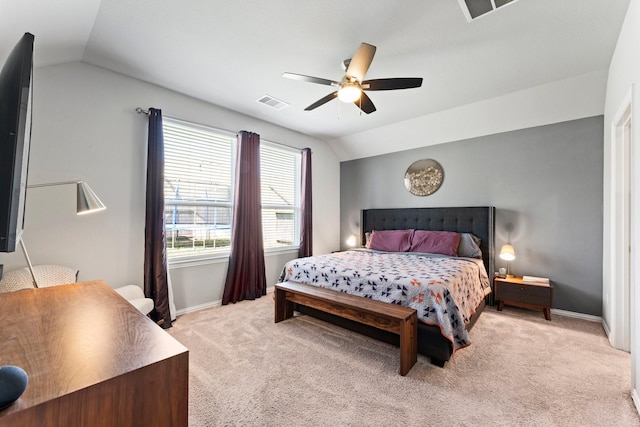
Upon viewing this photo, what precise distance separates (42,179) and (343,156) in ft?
14.4

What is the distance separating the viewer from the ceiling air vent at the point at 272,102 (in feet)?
11.4

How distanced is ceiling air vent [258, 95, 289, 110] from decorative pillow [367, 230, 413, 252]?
2.48 metres

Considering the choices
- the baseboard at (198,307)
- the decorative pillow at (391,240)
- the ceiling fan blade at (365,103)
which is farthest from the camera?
the decorative pillow at (391,240)

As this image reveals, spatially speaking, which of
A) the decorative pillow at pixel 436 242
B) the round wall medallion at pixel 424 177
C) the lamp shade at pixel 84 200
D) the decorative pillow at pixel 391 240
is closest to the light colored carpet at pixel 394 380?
the decorative pillow at pixel 436 242

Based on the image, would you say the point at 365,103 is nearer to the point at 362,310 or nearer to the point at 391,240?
the point at 362,310

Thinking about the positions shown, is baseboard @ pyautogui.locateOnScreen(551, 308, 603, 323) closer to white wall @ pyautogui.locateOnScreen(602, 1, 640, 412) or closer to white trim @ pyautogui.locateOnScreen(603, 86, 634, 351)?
white wall @ pyautogui.locateOnScreen(602, 1, 640, 412)

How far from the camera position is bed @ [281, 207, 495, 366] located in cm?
225

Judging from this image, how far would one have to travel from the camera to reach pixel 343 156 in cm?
557

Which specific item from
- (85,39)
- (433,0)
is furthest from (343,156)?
(85,39)

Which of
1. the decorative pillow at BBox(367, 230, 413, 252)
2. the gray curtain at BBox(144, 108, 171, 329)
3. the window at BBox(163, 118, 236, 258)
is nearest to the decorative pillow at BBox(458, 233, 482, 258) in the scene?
the decorative pillow at BBox(367, 230, 413, 252)

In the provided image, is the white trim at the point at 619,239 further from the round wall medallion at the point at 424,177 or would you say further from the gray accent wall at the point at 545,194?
the round wall medallion at the point at 424,177

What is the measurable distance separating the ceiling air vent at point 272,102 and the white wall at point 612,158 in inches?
125

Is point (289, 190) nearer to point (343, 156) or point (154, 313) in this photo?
point (343, 156)

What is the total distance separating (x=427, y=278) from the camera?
2508mm
